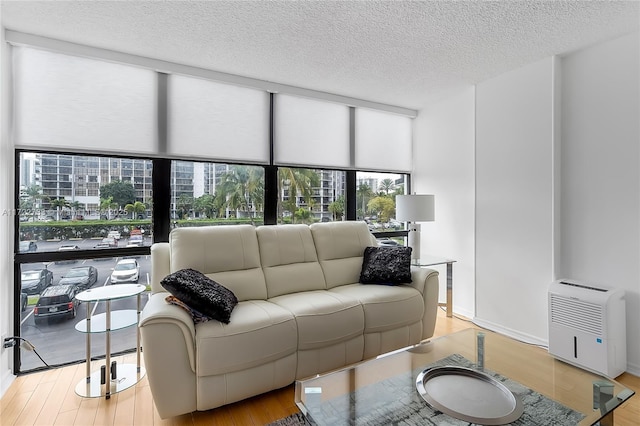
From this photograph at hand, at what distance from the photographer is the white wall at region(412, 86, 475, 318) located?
11.4 feet

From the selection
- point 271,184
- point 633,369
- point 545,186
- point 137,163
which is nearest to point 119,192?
point 137,163

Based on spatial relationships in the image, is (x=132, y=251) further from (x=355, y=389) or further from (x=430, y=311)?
(x=430, y=311)

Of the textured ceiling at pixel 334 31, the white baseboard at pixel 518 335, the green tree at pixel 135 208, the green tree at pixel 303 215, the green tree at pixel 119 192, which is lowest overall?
the white baseboard at pixel 518 335

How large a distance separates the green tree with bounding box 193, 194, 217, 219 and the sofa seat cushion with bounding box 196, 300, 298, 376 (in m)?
1.20

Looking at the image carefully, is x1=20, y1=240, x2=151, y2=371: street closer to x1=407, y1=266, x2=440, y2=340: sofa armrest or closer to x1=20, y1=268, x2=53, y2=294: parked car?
x1=20, y1=268, x2=53, y2=294: parked car

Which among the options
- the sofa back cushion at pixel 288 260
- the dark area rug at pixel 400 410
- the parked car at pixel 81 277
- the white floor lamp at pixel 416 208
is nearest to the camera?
the dark area rug at pixel 400 410

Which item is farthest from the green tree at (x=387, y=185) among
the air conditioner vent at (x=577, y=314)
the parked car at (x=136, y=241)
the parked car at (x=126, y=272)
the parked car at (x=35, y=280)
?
the parked car at (x=35, y=280)

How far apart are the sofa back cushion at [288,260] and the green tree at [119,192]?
1124mm

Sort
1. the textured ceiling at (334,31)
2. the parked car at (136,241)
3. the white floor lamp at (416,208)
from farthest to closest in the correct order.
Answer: the white floor lamp at (416,208) → the parked car at (136,241) → the textured ceiling at (334,31)

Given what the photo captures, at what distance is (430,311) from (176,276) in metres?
2.04

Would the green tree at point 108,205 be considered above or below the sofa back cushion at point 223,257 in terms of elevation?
above

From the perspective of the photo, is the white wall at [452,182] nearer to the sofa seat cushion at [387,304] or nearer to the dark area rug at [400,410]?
the sofa seat cushion at [387,304]

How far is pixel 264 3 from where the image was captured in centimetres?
198

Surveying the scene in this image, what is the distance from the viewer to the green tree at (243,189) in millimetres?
3115
